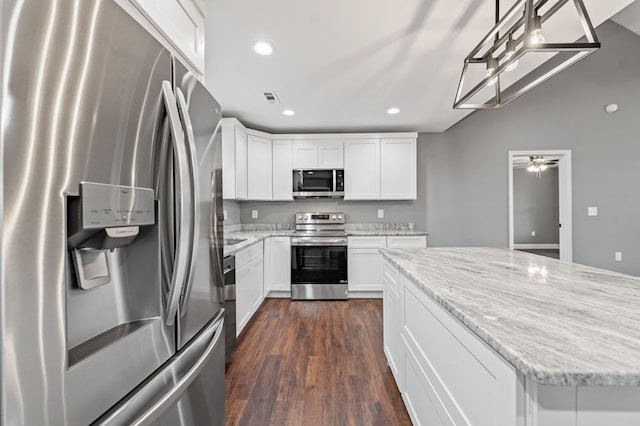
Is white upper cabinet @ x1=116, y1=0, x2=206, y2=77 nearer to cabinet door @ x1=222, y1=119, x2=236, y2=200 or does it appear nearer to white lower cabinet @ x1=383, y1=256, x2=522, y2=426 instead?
white lower cabinet @ x1=383, y1=256, x2=522, y2=426

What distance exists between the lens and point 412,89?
9.39 ft

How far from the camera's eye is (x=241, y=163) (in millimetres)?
3775

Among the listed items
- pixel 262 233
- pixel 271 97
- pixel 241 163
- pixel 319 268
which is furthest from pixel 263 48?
A: pixel 319 268

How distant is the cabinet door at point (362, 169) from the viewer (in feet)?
13.9

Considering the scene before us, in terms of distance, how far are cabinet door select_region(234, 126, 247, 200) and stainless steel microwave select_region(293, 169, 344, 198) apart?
2.50 feet

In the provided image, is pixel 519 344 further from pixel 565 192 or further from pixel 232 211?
pixel 565 192

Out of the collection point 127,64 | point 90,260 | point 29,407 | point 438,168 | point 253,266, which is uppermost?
point 438,168

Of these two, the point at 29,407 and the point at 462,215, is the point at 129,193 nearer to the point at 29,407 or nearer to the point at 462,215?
the point at 29,407

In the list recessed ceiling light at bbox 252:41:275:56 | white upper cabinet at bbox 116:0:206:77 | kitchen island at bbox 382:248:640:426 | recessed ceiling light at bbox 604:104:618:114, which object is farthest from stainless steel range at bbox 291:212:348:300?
recessed ceiling light at bbox 604:104:618:114

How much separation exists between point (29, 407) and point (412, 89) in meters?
3.19

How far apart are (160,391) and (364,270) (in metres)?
3.38

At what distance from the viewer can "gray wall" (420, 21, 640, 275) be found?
4496 millimetres

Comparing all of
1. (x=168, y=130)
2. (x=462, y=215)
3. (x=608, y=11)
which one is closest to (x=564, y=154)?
(x=462, y=215)

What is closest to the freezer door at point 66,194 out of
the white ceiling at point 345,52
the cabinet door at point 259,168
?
the white ceiling at point 345,52
